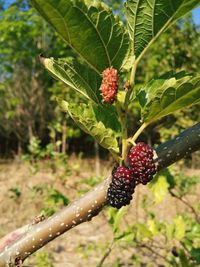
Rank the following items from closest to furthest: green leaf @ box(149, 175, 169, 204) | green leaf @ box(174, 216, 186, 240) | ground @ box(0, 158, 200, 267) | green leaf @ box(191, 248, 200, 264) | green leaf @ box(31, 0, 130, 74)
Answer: green leaf @ box(31, 0, 130, 74) → green leaf @ box(191, 248, 200, 264) → green leaf @ box(149, 175, 169, 204) → green leaf @ box(174, 216, 186, 240) → ground @ box(0, 158, 200, 267)

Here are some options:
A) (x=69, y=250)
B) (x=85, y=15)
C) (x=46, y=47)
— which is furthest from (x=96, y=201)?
(x=46, y=47)

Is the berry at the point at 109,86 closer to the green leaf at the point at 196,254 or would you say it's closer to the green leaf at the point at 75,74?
the green leaf at the point at 75,74

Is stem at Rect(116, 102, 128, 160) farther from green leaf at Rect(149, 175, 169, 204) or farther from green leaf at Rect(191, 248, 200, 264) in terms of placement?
green leaf at Rect(149, 175, 169, 204)

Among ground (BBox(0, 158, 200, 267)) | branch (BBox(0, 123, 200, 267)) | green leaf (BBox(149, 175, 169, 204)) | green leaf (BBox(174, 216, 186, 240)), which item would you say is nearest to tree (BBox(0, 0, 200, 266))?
branch (BBox(0, 123, 200, 267))

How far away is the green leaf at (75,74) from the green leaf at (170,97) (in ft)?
0.16

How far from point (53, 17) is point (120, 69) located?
0.32 ft

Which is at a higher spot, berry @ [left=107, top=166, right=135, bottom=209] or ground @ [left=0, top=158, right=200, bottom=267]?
berry @ [left=107, top=166, right=135, bottom=209]

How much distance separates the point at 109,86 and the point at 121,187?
10cm

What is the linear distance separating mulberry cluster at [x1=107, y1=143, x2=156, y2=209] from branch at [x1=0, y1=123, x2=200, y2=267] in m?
0.03

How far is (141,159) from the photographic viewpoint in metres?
0.47

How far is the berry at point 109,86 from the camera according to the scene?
1.55 feet

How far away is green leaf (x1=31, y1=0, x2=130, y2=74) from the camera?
1.46 feet

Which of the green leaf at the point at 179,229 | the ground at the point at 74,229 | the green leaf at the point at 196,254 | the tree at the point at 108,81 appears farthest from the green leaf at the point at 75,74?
the ground at the point at 74,229

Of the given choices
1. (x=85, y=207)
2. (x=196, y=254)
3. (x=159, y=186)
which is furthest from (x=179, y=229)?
(x=85, y=207)
